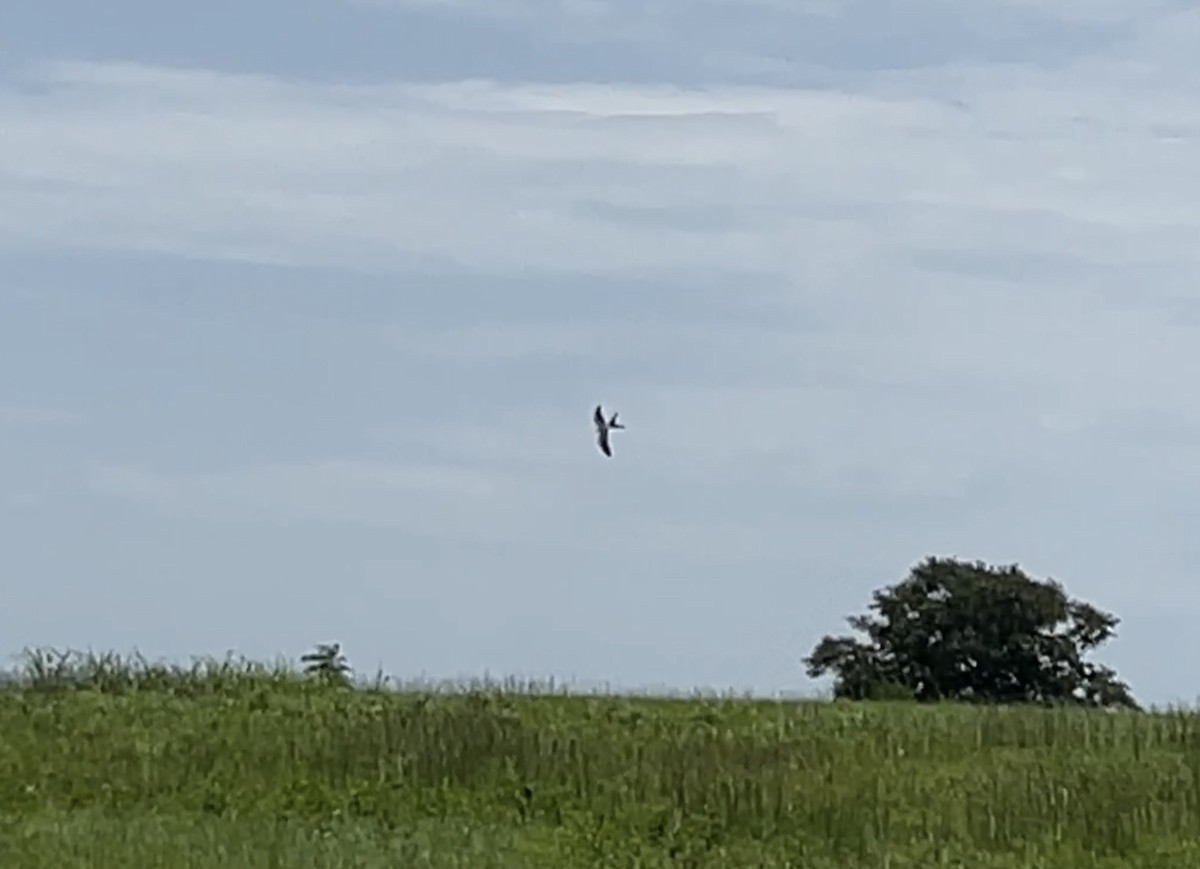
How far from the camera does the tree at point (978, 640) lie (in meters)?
31.2

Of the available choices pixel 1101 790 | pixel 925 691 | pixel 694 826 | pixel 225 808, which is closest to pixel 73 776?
pixel 225 808

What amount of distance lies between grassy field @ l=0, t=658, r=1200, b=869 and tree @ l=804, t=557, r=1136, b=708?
948 cm

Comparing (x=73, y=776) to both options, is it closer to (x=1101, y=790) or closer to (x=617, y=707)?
(x=617, y=707)

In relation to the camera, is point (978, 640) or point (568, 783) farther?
point (978, 640)

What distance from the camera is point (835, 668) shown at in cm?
3188

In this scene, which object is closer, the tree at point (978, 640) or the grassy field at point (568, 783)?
the grassy field at point (568, 783)

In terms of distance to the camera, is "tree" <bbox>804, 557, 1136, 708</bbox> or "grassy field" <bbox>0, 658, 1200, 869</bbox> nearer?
"grassy field" <bbox>0, 658, 1200, 869</bbox>

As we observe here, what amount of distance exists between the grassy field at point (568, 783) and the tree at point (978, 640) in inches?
373

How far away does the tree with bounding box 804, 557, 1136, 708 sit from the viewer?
102 feet

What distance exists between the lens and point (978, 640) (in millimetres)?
31312

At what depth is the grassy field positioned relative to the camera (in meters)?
15.9

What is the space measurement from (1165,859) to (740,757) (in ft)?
11.3

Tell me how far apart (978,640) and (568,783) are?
14125 millimetres

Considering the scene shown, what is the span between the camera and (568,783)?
18.0m
